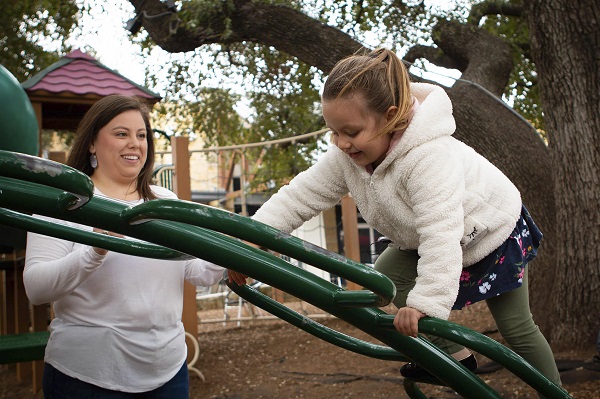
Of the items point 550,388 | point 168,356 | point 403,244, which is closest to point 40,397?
point 168,356

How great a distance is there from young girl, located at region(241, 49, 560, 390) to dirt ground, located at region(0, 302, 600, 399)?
1807 millimetres

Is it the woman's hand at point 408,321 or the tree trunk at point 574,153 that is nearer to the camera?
the woman's hand at point 408,321

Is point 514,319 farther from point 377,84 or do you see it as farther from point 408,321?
point 377,84

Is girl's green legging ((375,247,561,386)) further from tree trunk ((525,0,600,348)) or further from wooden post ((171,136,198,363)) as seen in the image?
wooden post ((171,136,198,363))

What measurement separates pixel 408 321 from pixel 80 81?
429cm

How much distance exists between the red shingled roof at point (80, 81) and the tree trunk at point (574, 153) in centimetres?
291

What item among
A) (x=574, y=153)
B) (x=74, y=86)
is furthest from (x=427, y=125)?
(x=74, y=86)

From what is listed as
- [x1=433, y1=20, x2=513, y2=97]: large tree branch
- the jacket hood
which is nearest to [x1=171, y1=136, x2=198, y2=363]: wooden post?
[x1=433, y1=20, x2=513, y2=97]: large tree branch

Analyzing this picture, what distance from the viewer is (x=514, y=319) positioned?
74.2 inches

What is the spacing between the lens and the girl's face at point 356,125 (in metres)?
1.61

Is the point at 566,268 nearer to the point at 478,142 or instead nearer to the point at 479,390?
the point at 478,142

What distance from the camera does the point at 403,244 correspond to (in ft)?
6.17

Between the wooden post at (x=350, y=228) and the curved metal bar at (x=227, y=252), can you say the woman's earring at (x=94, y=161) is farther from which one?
the wooden post at (x=350, y=228)

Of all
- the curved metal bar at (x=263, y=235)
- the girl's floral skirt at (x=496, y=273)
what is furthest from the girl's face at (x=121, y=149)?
the girl's floral skirt at (x=496, y=273)
